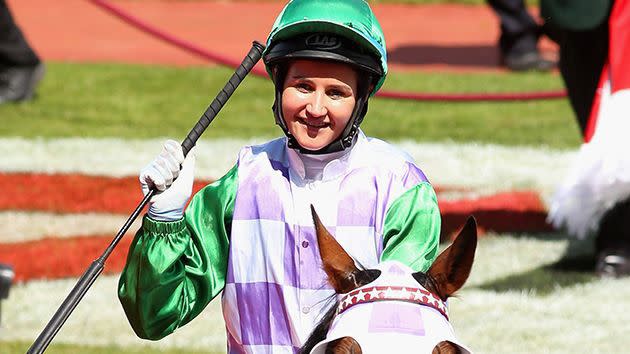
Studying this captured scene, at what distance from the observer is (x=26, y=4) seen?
18.2m

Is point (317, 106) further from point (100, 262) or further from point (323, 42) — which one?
point (100, 262)

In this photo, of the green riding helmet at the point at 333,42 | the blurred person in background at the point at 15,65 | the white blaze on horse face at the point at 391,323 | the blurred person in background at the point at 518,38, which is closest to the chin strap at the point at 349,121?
the green riding helmet at the point at 333,42

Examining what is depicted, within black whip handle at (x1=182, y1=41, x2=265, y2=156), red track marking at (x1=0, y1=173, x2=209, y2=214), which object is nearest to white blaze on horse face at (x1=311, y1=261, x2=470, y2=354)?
black whip handle at (x1=182, y1=41, x2=265, y2=156)

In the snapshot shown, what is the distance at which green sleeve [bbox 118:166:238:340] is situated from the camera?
378cm

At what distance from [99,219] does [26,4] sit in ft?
33.5

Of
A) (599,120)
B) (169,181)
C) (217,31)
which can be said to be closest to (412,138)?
(599,120)

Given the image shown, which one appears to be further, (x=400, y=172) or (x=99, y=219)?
(x=99, y=219)

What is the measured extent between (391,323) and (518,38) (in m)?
10.6

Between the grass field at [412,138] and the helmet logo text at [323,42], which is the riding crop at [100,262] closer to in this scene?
the helmet logo text at [323,42]

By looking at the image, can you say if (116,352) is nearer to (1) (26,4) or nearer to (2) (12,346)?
(2) (12,346)

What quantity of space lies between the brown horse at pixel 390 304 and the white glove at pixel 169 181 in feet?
1.91

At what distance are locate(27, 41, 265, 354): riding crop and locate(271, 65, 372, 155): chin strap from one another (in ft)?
0.29

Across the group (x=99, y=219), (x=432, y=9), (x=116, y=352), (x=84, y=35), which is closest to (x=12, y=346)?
(x=116, y=352)

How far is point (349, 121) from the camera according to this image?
3826 millimetres
